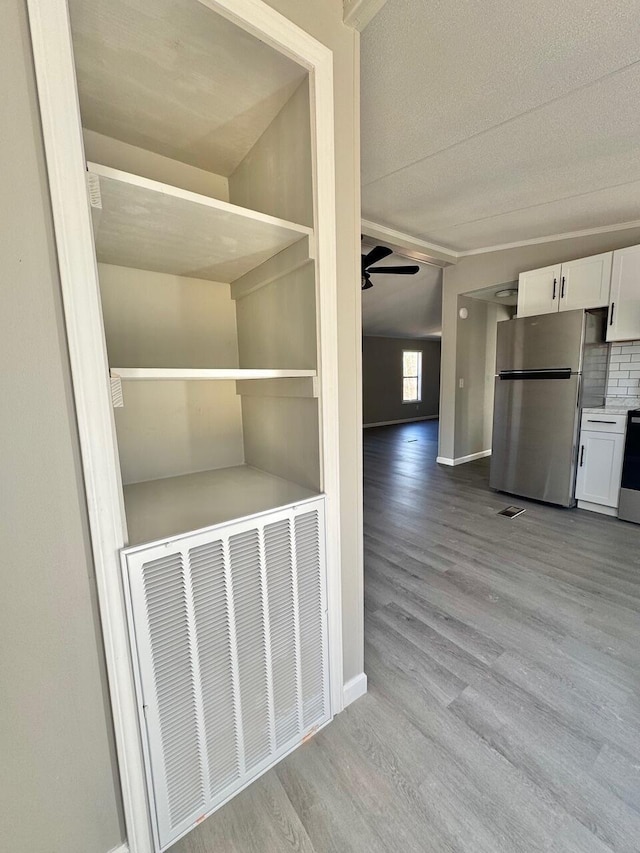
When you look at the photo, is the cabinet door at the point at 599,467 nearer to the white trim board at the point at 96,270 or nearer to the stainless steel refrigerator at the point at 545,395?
the stainless steel refrigerator at the point at 545,395

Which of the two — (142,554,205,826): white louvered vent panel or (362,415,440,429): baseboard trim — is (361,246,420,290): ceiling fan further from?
(362,415,440,429): baseboard trim

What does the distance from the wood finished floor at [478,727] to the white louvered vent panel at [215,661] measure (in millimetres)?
170

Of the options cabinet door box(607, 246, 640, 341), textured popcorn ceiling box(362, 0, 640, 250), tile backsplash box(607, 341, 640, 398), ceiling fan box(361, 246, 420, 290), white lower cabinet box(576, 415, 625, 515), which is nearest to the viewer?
textured popcorn ceiling box(362, 0, 640, 250)

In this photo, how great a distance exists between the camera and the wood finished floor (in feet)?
3.42

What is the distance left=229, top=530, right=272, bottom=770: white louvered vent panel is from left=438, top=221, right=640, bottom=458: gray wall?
170 inches

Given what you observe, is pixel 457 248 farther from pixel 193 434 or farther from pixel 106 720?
pixel 106 720

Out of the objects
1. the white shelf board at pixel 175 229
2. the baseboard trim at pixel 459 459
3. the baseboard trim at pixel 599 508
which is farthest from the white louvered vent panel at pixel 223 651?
the baseboard trim at pixel 459 459

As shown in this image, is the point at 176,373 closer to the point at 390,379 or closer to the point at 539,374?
the point at 539,374

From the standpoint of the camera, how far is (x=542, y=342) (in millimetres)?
3354

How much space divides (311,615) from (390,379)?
8577 mm

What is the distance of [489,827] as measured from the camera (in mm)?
1042

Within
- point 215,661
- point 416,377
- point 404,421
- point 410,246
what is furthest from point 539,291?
point 416,377

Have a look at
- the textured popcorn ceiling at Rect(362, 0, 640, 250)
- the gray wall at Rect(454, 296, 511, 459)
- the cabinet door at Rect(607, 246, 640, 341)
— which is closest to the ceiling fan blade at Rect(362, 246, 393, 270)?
the textured popcorn ceiling at Rect(362, 0, 640, 250)

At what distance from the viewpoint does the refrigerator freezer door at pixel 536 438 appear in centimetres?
329
